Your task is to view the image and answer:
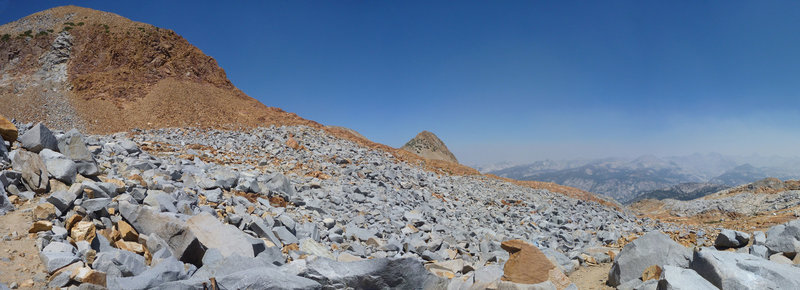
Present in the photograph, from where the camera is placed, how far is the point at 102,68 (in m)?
37.4

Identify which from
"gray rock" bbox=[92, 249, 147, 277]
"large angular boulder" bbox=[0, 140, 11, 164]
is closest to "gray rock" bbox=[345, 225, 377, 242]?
"gray rock" bbox=[92, 249, 147, 277]

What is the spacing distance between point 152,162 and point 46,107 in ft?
103

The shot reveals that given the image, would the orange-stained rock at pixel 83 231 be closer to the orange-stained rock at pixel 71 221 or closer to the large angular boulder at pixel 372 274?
the orange-stained rock at pixel 71 221

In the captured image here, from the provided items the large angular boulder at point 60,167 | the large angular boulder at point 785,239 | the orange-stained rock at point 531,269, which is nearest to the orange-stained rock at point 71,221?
the large angular boulder at point 60,167

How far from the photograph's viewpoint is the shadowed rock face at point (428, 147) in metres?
62.9

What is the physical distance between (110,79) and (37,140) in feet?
113

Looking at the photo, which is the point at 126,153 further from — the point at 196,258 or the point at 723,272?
the point at 723,272

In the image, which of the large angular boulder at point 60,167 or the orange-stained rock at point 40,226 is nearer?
the orange-stained rock at point 40,226

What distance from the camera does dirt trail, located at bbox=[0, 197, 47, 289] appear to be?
4219 millimetres

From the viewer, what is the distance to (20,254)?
464 cm

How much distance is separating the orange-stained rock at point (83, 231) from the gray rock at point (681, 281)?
29.8ft

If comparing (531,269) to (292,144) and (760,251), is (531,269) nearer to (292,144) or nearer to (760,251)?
(760,251)

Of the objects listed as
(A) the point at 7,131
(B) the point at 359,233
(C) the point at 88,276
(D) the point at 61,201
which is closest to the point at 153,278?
(C) the point at 88,276

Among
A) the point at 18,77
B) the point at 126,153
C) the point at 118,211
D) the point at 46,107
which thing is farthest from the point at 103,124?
the point at 118,211
